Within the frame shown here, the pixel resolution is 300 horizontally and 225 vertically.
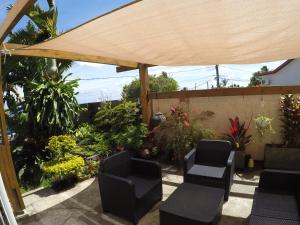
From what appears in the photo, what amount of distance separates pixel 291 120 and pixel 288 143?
0.45m

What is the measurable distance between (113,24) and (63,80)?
3851 mm

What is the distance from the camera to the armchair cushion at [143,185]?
2.85m

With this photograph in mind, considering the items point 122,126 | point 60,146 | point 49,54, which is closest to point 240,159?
point 122,126

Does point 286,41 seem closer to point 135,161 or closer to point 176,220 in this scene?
point 176,220

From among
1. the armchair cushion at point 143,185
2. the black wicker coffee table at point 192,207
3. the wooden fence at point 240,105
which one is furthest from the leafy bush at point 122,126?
the black wicker coffee table at point 192,207

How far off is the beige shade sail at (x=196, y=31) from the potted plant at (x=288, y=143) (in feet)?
3.86

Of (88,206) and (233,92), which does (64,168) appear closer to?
(88,206)

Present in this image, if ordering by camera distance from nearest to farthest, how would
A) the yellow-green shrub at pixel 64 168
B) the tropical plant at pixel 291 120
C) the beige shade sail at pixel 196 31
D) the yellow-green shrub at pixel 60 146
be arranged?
the beige shade sail at pixel 196 31
the yellow-green shrub at pixel 64 168
the tropical plant at pixel 291 120
the yellow-green shrub at pixel 60 146

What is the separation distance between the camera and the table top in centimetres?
227

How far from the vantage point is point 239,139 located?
4379 mm

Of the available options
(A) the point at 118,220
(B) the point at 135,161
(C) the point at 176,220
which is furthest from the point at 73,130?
(C) the point at 176,220

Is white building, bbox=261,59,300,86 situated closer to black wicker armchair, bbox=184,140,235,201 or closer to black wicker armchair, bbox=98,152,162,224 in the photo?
black wicker armchair, bbox=184,140,235,201

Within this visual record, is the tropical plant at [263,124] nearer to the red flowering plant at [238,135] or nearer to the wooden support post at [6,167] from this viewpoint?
the red flowering plant at [238,135]

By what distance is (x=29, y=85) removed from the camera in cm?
515
